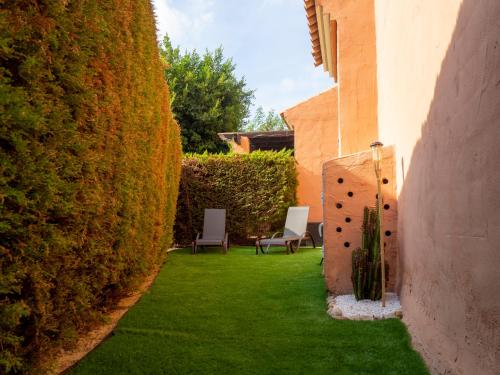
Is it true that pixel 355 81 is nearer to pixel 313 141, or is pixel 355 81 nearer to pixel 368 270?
pixel 368 270

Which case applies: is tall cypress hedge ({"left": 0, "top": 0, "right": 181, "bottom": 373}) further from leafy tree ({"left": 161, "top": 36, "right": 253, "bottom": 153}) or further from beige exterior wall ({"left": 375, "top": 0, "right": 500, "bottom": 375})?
leafy tree ({"left": 161, "top": 36, "right": 253, "bottom": 153})

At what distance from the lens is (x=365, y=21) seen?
7508 mm

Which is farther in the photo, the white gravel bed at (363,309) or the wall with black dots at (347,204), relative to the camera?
the wall with black dots at (347,204)

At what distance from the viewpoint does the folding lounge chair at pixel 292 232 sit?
10023 millimetres

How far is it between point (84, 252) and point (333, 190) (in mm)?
3176

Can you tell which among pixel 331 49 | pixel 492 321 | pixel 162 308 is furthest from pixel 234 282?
pixel 331 49

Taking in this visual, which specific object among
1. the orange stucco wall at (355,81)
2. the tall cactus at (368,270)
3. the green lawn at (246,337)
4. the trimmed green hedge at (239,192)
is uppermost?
the orange stucco wall at (355,81)

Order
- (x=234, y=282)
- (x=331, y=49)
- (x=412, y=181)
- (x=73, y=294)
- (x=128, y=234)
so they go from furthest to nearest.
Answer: (x=331, y=49), (x=234, y=282), (x=128, y=234), (x=412, y=181), (x=73, y=294)

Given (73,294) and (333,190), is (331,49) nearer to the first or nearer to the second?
(333,190)

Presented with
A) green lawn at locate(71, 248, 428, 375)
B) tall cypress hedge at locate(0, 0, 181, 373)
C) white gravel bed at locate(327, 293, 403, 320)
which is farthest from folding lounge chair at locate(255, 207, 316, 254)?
tall cypress hedge at locate(0, 0, 181, 373)

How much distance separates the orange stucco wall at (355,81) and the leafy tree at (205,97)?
1598cm

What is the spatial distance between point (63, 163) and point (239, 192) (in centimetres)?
973

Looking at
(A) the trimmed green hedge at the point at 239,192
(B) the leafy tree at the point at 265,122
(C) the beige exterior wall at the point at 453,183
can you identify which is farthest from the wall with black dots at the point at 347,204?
(B) the leafy tree at the point at 265,122

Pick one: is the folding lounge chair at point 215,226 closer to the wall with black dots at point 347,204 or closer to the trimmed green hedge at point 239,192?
the trimmed green hedge at point 239,192
